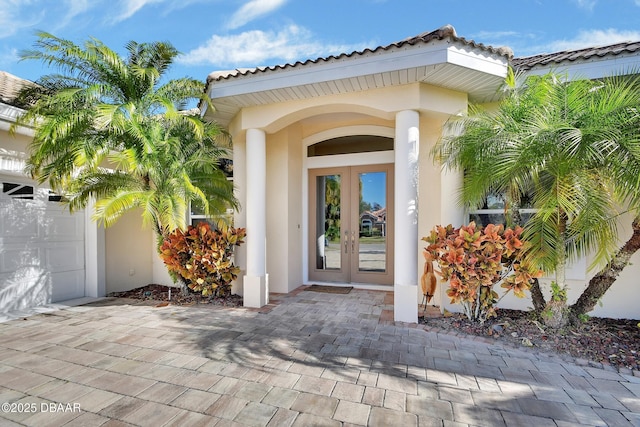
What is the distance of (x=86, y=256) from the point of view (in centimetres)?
741

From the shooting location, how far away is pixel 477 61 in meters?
4.91

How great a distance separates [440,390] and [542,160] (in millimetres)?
3268

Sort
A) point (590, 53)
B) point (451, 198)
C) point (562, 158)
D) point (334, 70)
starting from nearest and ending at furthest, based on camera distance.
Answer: point (562, 158) → point (334, 70) → point (590, 53) → point (451, 198)

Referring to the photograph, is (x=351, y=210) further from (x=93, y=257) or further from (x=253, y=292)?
(x=93, y=257)

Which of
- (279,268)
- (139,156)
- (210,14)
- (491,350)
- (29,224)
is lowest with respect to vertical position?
(491,350)

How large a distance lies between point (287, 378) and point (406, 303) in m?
2.64

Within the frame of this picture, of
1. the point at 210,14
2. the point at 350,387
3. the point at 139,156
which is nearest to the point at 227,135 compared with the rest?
the point at 139,156

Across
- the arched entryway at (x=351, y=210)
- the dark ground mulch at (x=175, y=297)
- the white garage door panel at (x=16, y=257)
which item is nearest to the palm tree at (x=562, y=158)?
the arched entryway at (x=351, y=210)

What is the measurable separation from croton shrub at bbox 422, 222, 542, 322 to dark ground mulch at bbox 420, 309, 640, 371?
32 cm

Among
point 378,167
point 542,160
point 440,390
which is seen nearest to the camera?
point 440,390

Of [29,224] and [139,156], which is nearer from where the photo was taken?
[139,156]

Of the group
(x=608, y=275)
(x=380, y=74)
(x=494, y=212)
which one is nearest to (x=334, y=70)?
(x=380, y=74)

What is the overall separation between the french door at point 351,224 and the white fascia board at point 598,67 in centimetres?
370

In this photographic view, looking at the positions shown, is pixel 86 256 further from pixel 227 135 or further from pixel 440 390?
pixel 440 390
